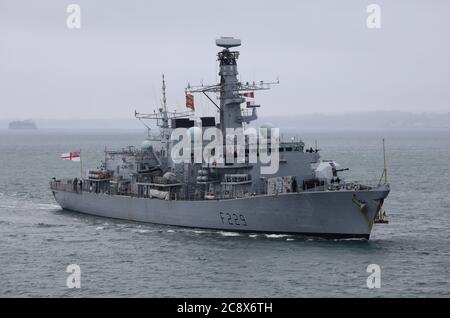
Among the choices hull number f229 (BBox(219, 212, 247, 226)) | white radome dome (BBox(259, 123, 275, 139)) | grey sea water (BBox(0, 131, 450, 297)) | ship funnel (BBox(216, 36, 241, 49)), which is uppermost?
ship funnel (BBox(216, 36, 241, 49))

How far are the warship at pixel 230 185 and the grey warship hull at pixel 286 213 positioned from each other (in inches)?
2.3

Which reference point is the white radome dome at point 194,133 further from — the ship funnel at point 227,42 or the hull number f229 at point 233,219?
the hull number f229 at point 233,219

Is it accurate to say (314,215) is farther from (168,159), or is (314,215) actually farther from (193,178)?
(168,159)

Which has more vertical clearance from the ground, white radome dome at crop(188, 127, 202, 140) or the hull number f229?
white radome dome at crop(188, 127, 202, 140)

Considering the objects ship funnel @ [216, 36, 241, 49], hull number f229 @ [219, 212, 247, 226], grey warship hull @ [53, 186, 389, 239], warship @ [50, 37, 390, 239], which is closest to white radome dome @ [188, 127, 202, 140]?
warship @ [50, 37, 390, 239]

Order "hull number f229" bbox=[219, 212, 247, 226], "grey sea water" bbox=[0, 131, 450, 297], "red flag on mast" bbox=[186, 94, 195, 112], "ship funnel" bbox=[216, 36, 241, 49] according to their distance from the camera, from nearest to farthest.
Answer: "grey sea water" bbox=[0, 131, 450, 297] → "hull number f229" bbox=[219, 212, 247, 226] → "ship funnel" bbox=[216, 36, 241, 49] → "red flag on mast" bbox=[186, 94, 195, 112]

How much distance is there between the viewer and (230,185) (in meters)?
45.0

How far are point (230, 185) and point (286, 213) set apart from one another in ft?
15.4

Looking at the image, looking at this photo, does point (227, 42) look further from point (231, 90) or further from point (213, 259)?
point (213, 259)

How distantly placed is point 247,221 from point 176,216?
19.8 feet

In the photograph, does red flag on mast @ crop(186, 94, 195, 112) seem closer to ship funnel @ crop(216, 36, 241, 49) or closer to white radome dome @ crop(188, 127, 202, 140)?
white radome dome @ crop(188, 127, 202, 140)

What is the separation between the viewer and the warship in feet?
135

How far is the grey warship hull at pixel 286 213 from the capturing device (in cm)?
4050
